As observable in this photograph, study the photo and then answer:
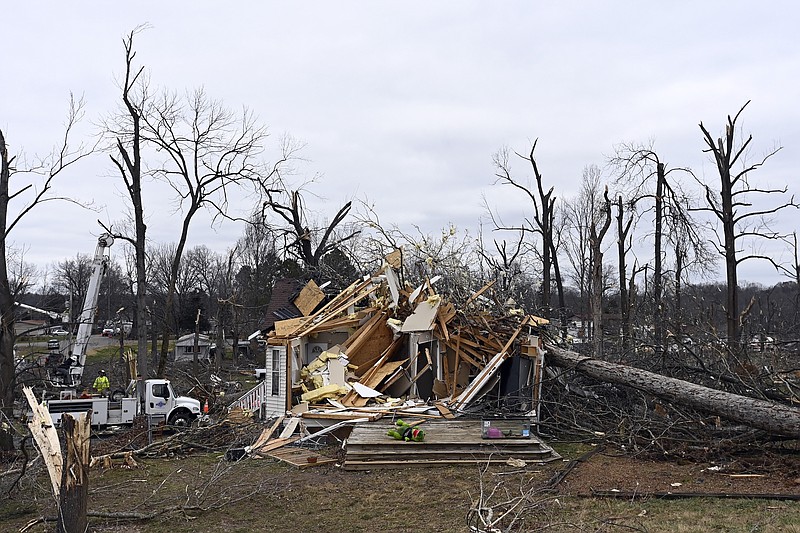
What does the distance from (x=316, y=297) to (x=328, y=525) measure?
1092 centimetres

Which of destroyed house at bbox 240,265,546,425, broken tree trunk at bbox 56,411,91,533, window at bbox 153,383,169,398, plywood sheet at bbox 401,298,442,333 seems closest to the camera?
broken tree trunk at bbox 56,411,91,533

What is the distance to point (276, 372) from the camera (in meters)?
17.2

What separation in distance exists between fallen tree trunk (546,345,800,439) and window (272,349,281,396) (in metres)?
6.94

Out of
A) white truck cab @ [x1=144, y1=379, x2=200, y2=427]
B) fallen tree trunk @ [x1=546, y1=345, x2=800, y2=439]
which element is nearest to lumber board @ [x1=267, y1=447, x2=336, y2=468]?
fallen tree trunk @ [x1=546, y1=345, x2=800, y2=439]

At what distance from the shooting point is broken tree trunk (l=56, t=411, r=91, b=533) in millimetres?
7656

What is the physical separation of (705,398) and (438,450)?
176 inches

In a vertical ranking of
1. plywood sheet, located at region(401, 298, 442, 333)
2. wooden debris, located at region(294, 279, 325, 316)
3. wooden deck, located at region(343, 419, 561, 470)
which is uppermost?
wooden debris, located at region(294, 279, 325, 316)

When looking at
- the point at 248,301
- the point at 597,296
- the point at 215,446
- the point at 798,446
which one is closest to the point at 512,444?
the point at 798,446

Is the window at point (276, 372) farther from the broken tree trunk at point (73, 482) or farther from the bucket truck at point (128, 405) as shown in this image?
the broken tree trunk at point (73, 482)

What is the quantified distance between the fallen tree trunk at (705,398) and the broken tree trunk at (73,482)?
871cm

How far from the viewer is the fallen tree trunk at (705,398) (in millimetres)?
9867

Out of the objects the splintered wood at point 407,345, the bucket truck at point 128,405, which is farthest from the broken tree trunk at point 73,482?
the bucket truck at point 128,405

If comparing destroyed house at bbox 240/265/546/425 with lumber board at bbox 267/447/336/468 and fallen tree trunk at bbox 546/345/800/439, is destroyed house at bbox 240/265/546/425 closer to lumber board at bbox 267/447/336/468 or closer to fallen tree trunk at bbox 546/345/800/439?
lumber board at bbox 267/447/336/468

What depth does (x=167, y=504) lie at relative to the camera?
9.88 metres
